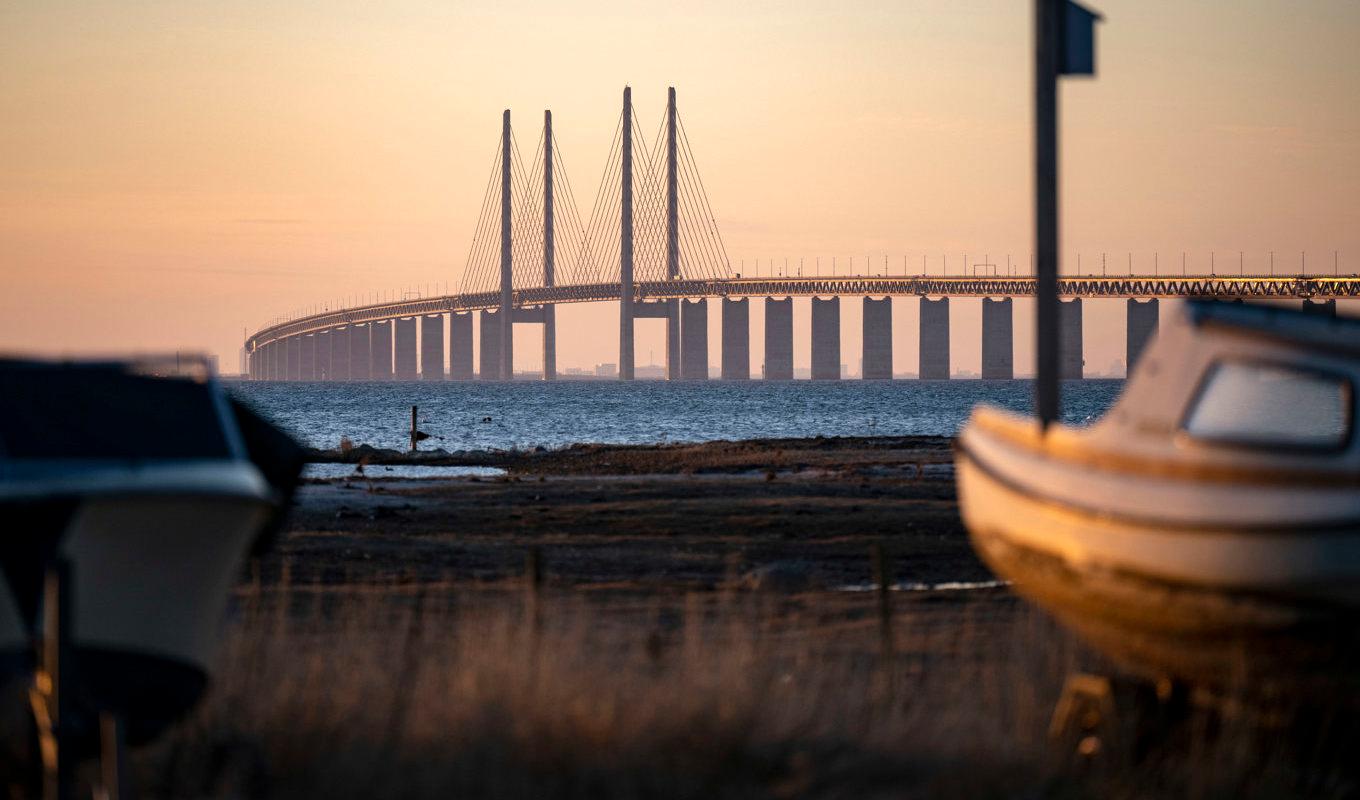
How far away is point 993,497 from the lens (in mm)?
8055

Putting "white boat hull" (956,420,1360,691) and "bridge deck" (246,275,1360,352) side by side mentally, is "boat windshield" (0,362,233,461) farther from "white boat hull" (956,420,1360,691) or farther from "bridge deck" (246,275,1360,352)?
"bridge deck" (246,275,1360,352)

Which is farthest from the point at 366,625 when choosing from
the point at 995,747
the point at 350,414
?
→ the point at 350,414

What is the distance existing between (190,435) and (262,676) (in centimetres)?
123

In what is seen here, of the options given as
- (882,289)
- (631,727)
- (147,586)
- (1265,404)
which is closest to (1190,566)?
(1265,404)

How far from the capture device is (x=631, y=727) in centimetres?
694

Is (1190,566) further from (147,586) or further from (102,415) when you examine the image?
(102,415)

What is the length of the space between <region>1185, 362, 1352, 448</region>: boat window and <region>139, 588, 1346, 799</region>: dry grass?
1379 mm

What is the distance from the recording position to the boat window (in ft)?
24.0

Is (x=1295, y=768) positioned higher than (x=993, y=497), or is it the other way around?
(x=993, y=497)

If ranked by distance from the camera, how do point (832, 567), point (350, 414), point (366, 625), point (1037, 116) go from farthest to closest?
point (350, 414) < point (832, 567) < point (366, 625) < point (1037, 116)

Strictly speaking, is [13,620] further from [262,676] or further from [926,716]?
[926,716]

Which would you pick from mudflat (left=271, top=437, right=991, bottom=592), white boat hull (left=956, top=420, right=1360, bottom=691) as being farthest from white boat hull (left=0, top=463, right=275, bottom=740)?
mudflat (left=271, top=437, right=991, bottom=592)

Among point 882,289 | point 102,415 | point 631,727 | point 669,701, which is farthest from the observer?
point 882,289

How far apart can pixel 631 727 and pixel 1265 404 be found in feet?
10.3
